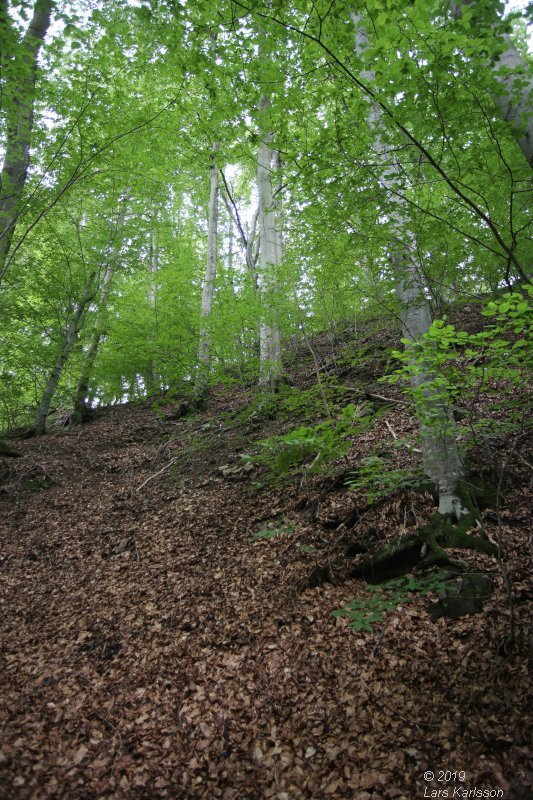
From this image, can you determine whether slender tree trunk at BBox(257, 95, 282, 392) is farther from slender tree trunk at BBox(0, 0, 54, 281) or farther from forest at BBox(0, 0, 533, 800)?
slender tree trunk at BBox(0, 0, 54, 281)

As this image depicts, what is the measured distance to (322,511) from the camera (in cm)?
499

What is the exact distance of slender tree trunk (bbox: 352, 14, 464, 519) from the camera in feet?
11.0

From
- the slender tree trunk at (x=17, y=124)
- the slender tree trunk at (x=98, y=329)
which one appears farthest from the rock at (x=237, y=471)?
the slender tree trunk at (x=98, y=329)

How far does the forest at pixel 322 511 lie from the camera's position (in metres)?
2.49

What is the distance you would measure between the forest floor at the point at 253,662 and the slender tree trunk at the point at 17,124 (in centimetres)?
403

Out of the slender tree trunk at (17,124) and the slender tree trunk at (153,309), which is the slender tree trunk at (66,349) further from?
the slender tree trunk at (17,124)

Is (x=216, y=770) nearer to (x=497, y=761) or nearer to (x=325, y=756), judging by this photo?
(x=325, y=756)

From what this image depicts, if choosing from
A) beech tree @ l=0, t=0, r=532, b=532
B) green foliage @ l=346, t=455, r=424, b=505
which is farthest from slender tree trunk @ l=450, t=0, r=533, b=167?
green foliage @ l=346, t=455, r=424, b=505

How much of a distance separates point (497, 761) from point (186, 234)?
2007 centimetres

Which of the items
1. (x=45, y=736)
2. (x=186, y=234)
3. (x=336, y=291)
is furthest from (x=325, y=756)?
(x=186, y=234)

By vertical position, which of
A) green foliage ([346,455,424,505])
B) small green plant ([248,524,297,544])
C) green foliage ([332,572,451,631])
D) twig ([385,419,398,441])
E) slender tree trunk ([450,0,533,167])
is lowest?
green foliage ([332,572,451,631])

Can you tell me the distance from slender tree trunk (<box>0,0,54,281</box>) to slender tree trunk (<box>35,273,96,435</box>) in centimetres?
541

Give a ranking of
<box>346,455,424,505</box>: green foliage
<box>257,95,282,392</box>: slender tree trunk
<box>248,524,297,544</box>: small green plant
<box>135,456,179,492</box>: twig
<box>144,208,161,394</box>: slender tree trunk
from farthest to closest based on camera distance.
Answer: <box>144,208,161,394</box>: slender tree trunk, <box>257,95,282,392</box>: slender tree trunk, <box>135,456,179,492</box>: twig, <box>248,524,297,544</box>: small green plant, <box>346,455,424,505</box>: green foliage

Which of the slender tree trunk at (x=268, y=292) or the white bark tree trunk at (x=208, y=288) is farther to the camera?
the white bark tree trunk at (x=208, y=288)
